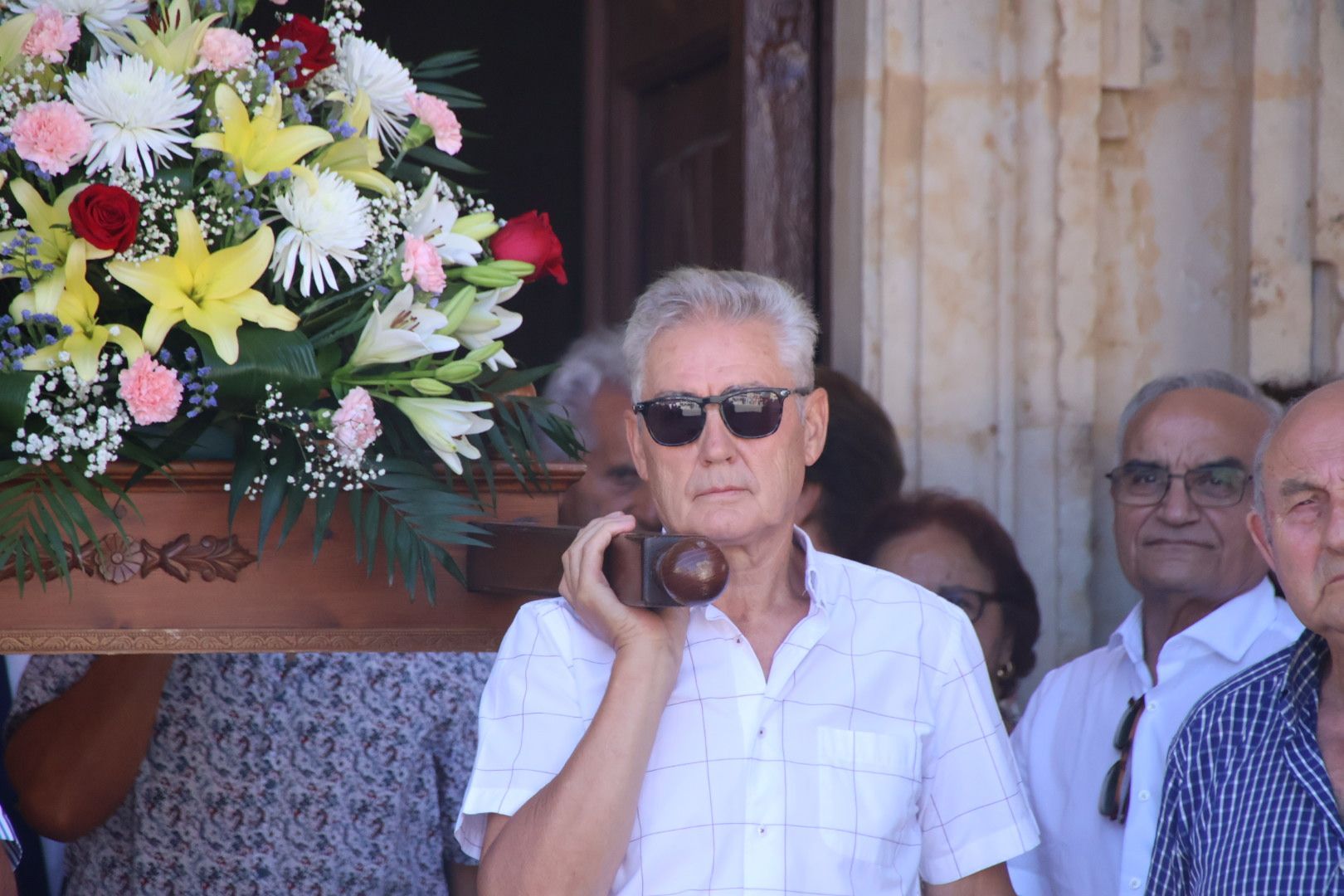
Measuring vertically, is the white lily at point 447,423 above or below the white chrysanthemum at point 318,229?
below

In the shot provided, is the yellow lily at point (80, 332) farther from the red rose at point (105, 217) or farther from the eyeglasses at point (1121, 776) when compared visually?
the eyeglasses at point (1121, 776)

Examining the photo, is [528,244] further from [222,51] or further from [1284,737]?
[1284,737]

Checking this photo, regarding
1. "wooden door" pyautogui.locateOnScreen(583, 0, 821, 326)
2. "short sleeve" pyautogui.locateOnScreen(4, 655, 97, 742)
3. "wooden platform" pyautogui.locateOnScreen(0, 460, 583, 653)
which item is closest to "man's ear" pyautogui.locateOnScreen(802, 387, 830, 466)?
"wooden platform" pyautogui.locateOnScreen(0, 460, 583, 653)

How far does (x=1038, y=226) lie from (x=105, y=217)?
2246 mm

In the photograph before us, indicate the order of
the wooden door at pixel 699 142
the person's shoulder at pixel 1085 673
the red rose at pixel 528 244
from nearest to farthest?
1. the red rose at pixel 528 244
2. the person's shoulder at pixel 1085 673
3. the wooden door at pixel 699 142

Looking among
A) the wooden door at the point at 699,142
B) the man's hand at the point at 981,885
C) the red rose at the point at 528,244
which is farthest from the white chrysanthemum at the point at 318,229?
the wooden door at the point at 699,142

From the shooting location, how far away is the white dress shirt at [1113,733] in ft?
8.79

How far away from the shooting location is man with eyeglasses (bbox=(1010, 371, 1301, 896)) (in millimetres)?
2711

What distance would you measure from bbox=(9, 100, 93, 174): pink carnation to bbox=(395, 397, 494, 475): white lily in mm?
512

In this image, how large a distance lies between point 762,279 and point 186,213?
0.76 meters

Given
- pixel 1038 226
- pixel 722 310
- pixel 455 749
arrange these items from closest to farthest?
pixel 722 310 < pixel 455 749 < pixel 1038 226

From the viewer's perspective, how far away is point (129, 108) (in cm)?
198

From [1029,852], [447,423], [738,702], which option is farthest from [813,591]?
[1029,852]

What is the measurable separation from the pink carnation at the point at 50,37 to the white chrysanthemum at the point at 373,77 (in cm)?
36
